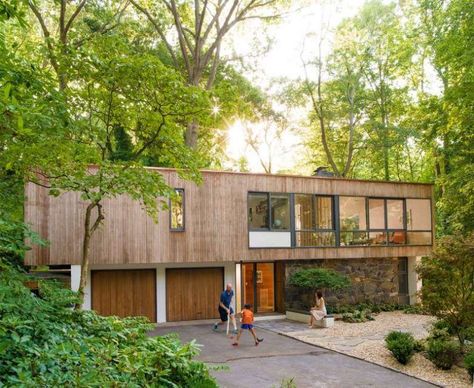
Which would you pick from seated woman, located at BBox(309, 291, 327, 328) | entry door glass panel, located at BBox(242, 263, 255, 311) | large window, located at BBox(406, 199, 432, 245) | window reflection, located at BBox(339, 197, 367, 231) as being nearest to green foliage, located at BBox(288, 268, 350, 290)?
seated woman, located at BBox(309, 291, 327, 328)

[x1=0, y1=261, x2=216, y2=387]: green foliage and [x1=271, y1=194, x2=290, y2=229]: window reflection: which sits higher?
[x1=271, y1=194, x2=290, y2=229]: window reflection

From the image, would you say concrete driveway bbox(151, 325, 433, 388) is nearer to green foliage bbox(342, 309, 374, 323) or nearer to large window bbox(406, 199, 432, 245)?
green foliage bbox(342, 309, 374, 323)

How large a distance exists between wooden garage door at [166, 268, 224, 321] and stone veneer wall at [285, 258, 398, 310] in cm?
281

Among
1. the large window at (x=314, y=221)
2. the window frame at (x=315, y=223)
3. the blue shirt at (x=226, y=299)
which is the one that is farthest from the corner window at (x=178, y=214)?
the large window at (x=314, y=221)

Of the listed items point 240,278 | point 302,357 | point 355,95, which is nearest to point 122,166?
point 302,357

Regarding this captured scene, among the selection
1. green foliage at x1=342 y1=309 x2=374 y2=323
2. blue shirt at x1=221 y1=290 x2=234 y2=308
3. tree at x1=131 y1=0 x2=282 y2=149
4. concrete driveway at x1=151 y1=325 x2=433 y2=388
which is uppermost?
tree at x1=131 y1=0 x2=282 y2=149

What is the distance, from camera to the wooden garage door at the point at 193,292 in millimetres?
16047

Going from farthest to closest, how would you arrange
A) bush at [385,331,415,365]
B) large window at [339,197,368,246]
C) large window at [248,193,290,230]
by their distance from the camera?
large window at [339,197,368,246], large window at [248,193,290,230], bush at [385,331,415,365]

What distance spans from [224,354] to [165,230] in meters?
5.12

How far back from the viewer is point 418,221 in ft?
66.0

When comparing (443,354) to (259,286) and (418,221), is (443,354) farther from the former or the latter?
(418,221)

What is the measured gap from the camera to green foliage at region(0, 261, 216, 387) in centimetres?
371

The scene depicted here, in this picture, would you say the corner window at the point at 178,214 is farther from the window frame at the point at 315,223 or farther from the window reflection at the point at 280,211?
the window frame at the point at 315,223

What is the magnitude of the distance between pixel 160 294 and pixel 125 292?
1.21 meters
